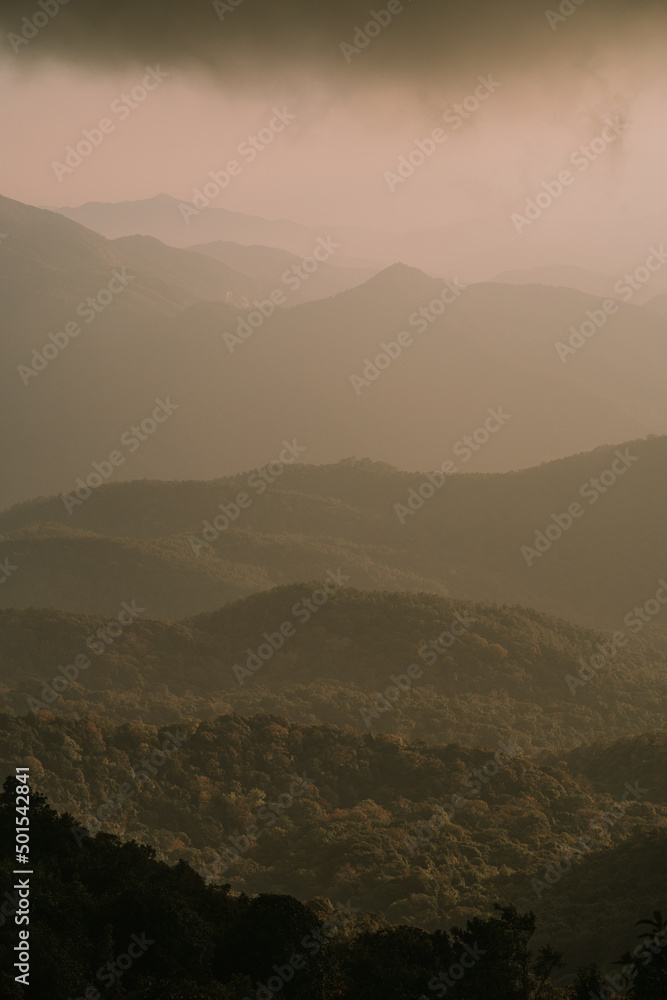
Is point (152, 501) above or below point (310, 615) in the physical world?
above

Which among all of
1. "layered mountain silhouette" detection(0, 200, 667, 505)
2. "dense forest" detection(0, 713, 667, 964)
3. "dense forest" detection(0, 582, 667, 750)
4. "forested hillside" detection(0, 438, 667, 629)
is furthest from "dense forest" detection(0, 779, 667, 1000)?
"layered mountain silhouette" detection(0, 200, 667, 505)

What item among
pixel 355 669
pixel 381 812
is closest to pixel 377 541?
pixel 355 669

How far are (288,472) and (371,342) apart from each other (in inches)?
3059

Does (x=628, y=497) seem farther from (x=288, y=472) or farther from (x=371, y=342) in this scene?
(x=371, y=342)

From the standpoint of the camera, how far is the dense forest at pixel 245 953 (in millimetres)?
15609

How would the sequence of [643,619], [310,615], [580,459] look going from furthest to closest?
[580,459]
[643,619]
[310,615]

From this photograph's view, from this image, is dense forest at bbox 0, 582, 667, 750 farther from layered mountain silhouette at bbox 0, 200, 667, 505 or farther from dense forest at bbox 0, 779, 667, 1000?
layered mountain silhouette at bbox 0, 200, 667, 505

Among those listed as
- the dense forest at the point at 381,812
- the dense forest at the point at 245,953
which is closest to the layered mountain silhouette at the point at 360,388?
the dense forest at the point at 381,812

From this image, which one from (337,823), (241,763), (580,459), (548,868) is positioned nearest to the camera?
(548,868)

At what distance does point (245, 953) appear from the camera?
1867cm

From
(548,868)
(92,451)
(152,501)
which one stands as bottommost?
(548,868)

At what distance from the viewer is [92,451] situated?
17262 centimetres

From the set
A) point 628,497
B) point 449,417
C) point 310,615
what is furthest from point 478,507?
point 449,417

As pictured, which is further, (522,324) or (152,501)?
(522,324)
